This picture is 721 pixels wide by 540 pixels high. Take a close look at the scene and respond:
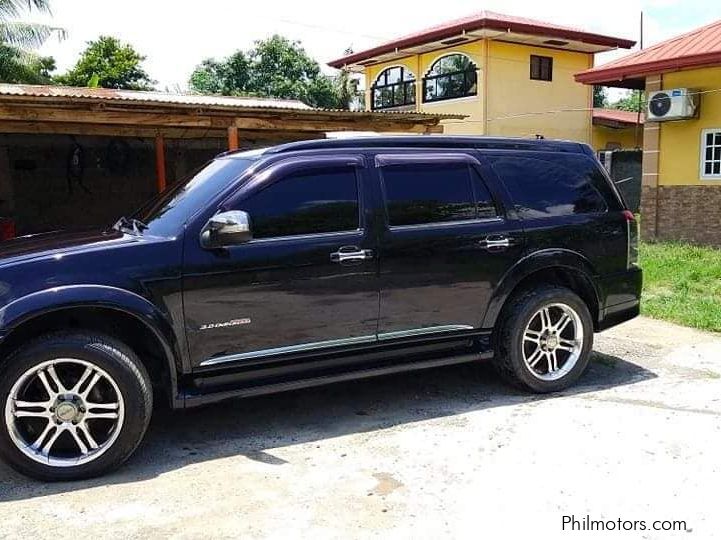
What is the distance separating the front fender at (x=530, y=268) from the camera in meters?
4.92

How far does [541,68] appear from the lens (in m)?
24.2

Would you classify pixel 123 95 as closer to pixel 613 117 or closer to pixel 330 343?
pixel 330 343

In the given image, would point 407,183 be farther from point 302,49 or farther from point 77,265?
point 302,49

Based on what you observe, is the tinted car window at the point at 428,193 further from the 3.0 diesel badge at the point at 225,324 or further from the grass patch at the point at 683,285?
the grass patch at the point at 683,285

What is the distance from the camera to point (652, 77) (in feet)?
46.5

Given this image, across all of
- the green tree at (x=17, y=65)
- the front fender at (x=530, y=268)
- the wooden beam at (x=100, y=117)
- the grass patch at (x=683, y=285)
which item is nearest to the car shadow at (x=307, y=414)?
the front fender at (x=530, y=268)

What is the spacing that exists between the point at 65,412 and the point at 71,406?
4cm

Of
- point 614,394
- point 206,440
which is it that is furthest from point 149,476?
point 614,394

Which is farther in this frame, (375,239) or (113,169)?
(113,169)

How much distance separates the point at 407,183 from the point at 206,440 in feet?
7.00

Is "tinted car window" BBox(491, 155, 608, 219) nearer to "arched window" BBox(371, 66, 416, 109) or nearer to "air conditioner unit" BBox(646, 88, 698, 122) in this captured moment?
"air conditioner unit" BBox(646, 88, 698, 122)

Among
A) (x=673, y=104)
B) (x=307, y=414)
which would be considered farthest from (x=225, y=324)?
(x=673, y=104)

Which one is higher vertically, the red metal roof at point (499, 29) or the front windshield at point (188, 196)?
the red metal roof at point (499, 29)

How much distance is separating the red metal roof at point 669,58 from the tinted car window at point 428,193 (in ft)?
32.9
